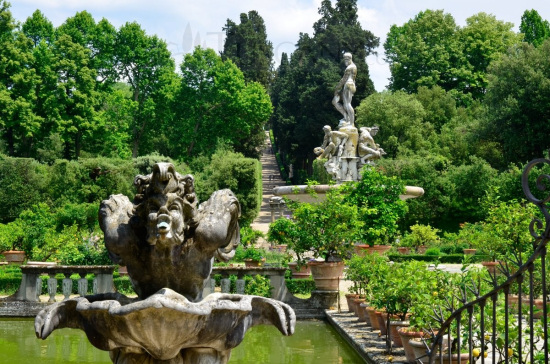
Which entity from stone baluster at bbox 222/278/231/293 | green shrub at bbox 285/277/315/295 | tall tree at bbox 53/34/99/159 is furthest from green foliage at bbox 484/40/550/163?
stone baluster at bbox 222/278/231/293

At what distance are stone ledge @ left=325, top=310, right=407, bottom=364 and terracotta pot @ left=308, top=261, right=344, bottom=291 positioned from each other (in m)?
0.64

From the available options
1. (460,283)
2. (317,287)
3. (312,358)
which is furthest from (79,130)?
(460,283)

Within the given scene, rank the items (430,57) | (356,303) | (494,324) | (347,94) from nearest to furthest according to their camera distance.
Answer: (494,324), (356,303), (347,94), (430,57)

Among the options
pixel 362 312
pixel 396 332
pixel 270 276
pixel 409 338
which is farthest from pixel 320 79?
pixel 409 338

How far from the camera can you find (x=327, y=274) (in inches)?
549

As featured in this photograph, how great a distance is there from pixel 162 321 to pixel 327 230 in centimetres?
1090

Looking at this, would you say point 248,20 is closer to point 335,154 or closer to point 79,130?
point 79,130

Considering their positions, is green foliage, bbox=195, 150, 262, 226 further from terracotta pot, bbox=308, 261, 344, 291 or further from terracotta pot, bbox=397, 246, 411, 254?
terracotta pot, bbox=308, 261, 344, 291

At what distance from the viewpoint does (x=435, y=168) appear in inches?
1503

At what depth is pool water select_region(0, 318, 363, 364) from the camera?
9406 mm

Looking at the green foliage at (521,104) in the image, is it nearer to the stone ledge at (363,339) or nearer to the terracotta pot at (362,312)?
the stone ledge at (363,339)

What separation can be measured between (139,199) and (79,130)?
38.3 m

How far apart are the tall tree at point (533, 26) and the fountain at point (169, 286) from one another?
5612cm

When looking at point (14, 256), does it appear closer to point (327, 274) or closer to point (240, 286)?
point (240, 286)
